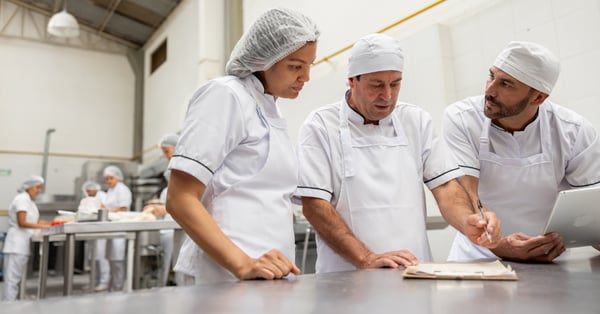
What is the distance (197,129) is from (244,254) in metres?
0.27

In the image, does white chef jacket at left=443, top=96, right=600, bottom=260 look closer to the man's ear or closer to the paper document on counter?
the man's ear

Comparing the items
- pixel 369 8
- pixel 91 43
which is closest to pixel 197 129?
pixel 369 8

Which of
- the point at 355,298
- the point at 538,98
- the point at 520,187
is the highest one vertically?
the point at 538,98

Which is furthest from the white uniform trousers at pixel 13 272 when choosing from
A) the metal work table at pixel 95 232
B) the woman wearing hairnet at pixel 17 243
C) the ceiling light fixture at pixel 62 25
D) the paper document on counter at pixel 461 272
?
the paper document on counter at pixel 461 272

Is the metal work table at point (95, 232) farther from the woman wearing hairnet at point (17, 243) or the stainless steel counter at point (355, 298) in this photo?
the woman wearing hairnet at point (17, 243)

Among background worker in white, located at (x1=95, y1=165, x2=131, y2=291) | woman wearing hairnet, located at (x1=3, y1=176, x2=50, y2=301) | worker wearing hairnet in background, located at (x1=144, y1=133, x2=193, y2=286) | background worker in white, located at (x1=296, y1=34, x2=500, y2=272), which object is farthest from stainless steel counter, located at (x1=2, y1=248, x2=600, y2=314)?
woman wearing hairnet, located at (x1=3, y1=176, x2=50, y2=301)

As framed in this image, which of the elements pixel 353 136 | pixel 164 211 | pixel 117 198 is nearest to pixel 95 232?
pixel 164 211

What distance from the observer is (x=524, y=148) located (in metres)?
1.51

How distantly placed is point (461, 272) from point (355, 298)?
33 cm

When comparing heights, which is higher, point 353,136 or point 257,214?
point 353,136

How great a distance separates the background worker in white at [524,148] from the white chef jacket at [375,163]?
0.46 ft

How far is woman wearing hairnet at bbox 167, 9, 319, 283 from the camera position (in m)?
0.87

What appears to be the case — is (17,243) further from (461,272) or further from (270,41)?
(461,272)

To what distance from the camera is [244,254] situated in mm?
870
